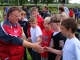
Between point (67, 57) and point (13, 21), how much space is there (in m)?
1.10

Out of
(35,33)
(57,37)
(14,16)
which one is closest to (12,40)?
(14,16)

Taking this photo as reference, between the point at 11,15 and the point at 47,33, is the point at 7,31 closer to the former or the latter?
the point at 11,15

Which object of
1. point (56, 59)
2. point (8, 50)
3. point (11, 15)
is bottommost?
point (56, 59)

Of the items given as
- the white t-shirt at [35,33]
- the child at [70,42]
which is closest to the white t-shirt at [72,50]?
the child at [70,42]

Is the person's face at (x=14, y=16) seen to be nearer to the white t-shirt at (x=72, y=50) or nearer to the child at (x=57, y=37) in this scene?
the child at (x=57, y=37)

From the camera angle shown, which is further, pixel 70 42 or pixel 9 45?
pixel 9 45

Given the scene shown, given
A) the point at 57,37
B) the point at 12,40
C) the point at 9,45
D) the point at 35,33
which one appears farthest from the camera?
the point at 35,33

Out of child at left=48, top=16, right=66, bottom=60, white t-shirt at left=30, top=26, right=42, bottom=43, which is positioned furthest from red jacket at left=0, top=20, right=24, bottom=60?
white t-shirt at left=30, top=26, right=42, bottom=43

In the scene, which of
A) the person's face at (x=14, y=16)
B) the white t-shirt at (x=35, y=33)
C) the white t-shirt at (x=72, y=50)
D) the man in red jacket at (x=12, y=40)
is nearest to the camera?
the white t-shirt at (x=72, y=50)

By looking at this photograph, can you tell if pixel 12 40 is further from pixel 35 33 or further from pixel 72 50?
pixel 35 33

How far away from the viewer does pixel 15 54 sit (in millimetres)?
3783

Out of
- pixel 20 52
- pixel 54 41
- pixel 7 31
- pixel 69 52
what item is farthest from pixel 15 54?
pixel 69 52

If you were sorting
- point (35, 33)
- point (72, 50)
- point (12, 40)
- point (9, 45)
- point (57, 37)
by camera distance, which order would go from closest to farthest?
point (72, 50), point (12, 40), point (9, 45), point (57, 37), point (35, 33)

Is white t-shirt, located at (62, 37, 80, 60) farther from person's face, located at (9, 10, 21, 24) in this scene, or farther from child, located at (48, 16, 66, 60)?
person's face, located at (9, 10, 21, 24)
